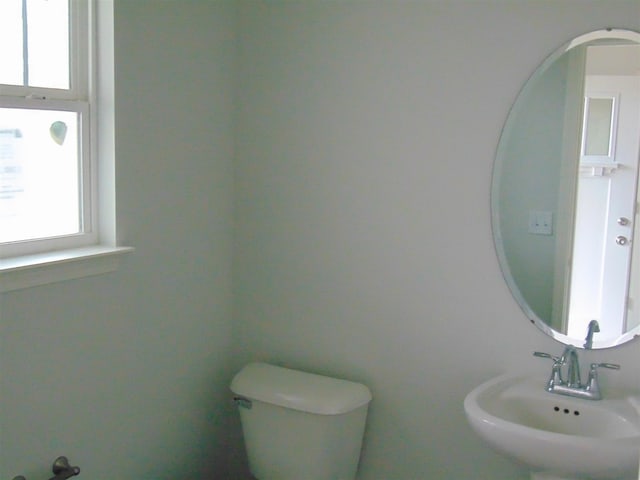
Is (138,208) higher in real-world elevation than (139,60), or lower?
lower

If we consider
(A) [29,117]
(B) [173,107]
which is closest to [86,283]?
(A) [29,117]

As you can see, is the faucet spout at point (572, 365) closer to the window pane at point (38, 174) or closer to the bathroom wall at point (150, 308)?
the bathroom wall at point (150, 308)

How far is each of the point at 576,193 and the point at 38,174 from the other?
149cm

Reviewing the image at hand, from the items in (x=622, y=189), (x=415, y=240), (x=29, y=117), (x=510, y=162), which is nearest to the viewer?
(x=29, y=117)

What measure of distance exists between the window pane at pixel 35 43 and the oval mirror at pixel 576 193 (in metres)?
1.27

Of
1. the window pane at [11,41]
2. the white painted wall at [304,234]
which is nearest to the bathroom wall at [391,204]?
the white painted wall at [304,234]

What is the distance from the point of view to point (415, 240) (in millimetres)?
2141

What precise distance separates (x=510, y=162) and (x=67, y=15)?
1.32m

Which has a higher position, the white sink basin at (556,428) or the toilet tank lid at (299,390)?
the white sink basin at (556,428)

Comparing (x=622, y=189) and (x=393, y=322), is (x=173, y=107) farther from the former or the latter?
(x=622, y=189)

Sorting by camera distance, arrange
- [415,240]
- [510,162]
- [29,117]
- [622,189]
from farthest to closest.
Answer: [415,240] → [510,162] → [622,189] → [29,117]

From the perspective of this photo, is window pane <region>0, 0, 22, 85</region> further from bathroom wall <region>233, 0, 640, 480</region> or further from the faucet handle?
the faucet handle

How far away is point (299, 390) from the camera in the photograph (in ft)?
7.13

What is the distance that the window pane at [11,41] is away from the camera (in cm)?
162
